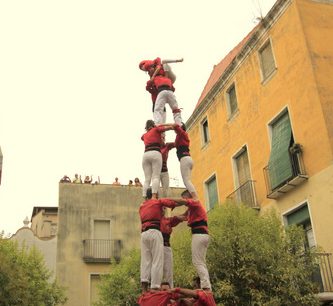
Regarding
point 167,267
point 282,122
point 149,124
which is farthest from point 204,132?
point 167,267

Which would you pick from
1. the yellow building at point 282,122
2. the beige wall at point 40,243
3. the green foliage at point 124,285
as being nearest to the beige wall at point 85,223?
the beige wall at point 40,243

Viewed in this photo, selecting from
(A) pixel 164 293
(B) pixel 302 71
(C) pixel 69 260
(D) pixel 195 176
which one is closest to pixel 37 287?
(C) pixel 69 260

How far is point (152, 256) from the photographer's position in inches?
342

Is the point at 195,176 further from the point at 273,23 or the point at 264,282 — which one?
the point at 264,282

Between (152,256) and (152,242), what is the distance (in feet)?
0.79

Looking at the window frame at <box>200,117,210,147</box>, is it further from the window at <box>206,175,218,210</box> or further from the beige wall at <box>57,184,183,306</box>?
the beige wall at <box>57,184,183,306</box>

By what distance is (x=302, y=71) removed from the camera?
1875 centimetres

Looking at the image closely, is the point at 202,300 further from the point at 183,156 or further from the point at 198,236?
the point at 183,156

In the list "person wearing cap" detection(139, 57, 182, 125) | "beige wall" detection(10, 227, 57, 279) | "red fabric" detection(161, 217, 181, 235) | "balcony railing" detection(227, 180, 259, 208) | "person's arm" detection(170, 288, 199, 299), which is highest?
"beige wall" detection(10, 227, 57, 279)

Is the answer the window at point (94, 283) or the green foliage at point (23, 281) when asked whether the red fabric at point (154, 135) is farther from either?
the window at point (94, 283)

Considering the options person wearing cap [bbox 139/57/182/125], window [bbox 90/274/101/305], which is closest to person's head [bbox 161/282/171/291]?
person wearing cap [bbox 139/57/182/125]

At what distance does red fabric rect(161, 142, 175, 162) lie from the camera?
1023 cm

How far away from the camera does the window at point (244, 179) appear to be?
21.3 metres

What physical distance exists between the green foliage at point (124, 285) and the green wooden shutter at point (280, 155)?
6311mm
